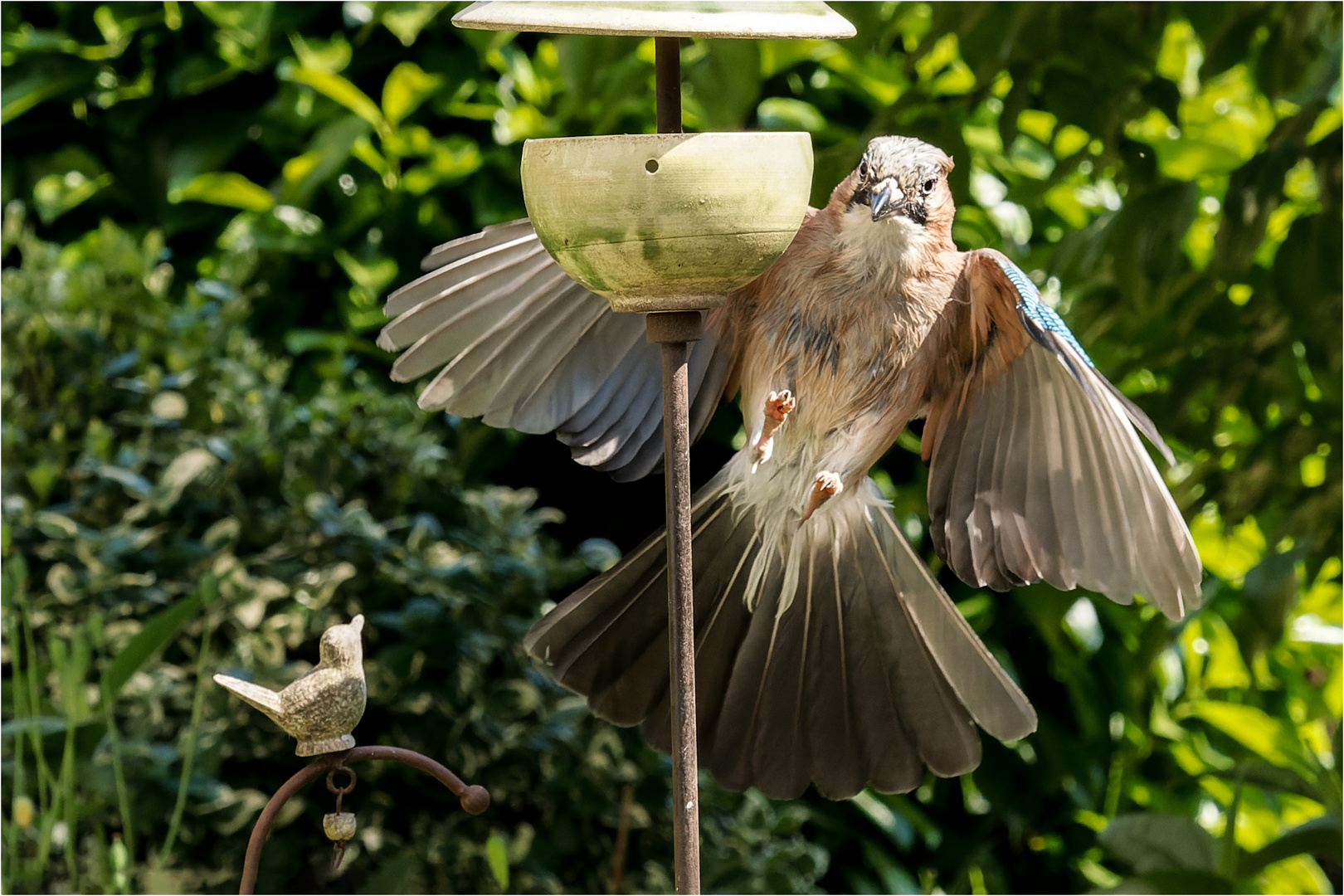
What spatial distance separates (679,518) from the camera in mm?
901

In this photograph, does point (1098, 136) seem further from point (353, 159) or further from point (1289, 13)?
point (353, 159)

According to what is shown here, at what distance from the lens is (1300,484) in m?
1.83

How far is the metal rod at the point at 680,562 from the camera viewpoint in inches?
35.2

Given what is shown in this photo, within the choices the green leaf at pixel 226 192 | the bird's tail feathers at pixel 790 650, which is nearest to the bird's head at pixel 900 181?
the bird's tail feathers at pixel 790 650

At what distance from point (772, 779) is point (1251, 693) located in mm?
1469

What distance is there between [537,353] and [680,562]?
1.08 feet

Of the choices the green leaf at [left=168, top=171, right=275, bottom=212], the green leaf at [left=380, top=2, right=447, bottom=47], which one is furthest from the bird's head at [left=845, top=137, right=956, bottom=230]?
the green leaf at [left=168, top=171, right=275, bottom=212]

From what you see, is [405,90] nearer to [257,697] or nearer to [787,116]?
[787,116]

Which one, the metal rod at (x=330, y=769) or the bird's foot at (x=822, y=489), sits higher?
the bird's foot at (x=822, y=489)

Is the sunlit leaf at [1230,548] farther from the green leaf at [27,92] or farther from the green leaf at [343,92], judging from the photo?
the green leaf at [27,92]

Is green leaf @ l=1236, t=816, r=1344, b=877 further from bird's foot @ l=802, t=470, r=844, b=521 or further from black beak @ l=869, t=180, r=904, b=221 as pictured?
black beak @ l=869, t=180, r=904, b=221

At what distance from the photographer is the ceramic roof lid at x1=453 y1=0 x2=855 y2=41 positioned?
78 cm

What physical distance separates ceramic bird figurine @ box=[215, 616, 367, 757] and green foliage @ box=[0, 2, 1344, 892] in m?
0.63

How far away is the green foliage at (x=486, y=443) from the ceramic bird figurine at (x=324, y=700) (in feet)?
2.06
